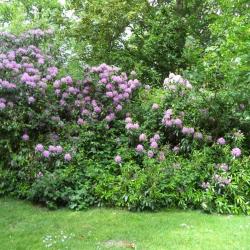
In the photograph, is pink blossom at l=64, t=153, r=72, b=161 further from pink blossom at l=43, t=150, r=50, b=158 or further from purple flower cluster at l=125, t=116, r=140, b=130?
purple flower cluster at l=125, t=116, r=140, b=130

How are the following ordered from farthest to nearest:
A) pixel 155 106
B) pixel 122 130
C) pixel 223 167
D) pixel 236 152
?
pixel 122 130, pixel 155 106, pixel 236 152, pixel 223 167

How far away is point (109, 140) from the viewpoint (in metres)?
7.90

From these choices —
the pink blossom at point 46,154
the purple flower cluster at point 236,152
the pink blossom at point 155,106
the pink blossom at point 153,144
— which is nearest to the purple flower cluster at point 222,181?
the purple flower cluster at point 236,152

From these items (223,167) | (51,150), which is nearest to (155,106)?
(223,167)

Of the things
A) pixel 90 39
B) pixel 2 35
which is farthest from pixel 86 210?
pixel 90 39

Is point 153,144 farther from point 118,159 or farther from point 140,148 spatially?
point 118,159

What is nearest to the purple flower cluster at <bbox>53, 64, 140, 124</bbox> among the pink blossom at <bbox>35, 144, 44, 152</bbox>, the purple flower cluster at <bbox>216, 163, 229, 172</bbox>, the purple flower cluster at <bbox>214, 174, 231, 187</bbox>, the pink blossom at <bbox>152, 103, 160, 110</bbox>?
the pink blossom at <bbox>152, 103, 160, 110</bbox>

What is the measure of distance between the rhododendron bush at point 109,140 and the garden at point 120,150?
2cm

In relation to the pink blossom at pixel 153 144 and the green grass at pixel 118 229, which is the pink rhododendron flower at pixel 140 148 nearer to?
the pink blossom at pixel 153 144

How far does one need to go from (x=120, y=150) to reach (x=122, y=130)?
86 cm

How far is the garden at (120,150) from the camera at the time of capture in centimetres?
568

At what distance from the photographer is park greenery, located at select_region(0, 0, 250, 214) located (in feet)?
21.7

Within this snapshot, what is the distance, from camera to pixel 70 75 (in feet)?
28.8

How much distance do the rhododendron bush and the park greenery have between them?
0.02m
